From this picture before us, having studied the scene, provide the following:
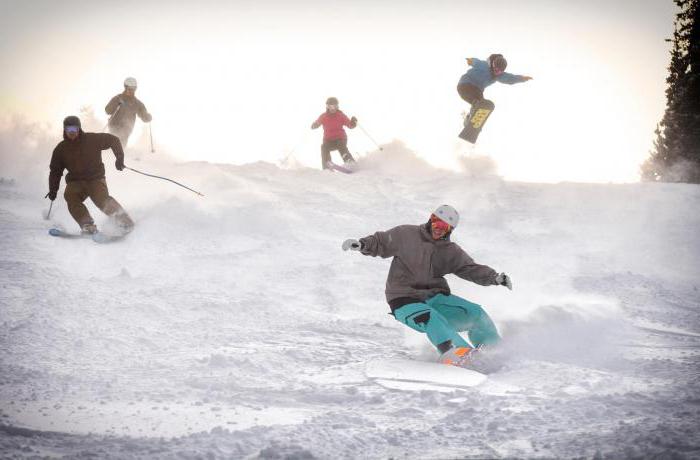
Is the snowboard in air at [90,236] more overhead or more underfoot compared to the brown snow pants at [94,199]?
more underfoot

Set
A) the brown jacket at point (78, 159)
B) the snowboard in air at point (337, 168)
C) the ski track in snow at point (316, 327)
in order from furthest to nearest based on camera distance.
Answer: the snowboard in air at point (337, 168) < the brown jacket at point (78, 159) < the ski track in snow at point (316, 327)

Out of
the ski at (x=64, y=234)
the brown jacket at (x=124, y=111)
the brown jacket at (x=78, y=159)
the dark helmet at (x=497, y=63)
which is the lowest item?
the ski at (x=64, y=234)

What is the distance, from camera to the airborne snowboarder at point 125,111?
37.1 ft

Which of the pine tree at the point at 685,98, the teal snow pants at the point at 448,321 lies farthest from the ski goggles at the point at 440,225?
the pine tree at the point at 685,98

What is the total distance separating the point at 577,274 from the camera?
7.64 metres

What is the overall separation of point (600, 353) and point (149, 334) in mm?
3565

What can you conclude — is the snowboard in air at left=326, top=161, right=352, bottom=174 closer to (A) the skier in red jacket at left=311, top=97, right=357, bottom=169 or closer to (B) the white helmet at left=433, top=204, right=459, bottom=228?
(A) the skier in red jacket at left=311, top=97, right=357, bottom=169

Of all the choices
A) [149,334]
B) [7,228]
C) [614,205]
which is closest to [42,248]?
[7,228]

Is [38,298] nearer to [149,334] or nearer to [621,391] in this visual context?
[149,334]

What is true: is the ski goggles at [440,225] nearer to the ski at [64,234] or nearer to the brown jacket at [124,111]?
the ski at [64,234]

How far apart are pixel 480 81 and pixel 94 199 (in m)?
6.70

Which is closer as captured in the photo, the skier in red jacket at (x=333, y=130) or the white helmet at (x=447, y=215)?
the white helmet at (x=447, y=215)

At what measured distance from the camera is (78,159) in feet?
25.7

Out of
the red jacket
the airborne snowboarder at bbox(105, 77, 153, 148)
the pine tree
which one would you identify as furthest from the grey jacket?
the pine tree
